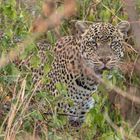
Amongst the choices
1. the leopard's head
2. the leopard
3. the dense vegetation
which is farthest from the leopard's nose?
the dense vegetation

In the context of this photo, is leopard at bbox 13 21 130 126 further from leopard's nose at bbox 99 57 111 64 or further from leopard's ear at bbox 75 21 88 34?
leopard's nose at bbox 99 57 111 64

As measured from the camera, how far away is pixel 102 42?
5770 mm

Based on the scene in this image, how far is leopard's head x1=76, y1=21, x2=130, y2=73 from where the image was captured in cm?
560

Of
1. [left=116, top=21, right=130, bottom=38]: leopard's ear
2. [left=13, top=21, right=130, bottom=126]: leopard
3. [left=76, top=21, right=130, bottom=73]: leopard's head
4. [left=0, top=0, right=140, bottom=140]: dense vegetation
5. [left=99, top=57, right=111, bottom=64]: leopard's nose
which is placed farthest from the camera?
[left=116, top=21, right=130, bottom=38]: leopard's ear

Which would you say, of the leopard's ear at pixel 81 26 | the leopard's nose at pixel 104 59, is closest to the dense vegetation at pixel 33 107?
the leopard's nose at pixel 104 59

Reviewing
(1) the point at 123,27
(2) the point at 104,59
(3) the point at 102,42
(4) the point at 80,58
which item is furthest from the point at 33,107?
(1) the point at 123,27

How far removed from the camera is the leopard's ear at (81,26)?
5809mm

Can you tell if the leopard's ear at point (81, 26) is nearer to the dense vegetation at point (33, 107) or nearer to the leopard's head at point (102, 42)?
the leopard's head at point (102, 42)

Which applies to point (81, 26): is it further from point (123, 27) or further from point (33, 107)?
point (33, 107)

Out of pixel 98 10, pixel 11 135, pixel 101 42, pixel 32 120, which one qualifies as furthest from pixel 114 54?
pixel 11 135

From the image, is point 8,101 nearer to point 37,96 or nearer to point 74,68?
point 37,96

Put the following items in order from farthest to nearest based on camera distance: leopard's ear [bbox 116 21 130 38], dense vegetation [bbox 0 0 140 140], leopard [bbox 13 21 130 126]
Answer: leopard's ear [bbox 116 21 130 38]
leopard [bbox 13 21 130 126]
dense vegetation [bbox 0 0 140 140]

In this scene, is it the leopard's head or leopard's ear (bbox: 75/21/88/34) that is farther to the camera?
leopard's ear (bbox: 75/21/88/34)

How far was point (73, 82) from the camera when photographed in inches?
233
